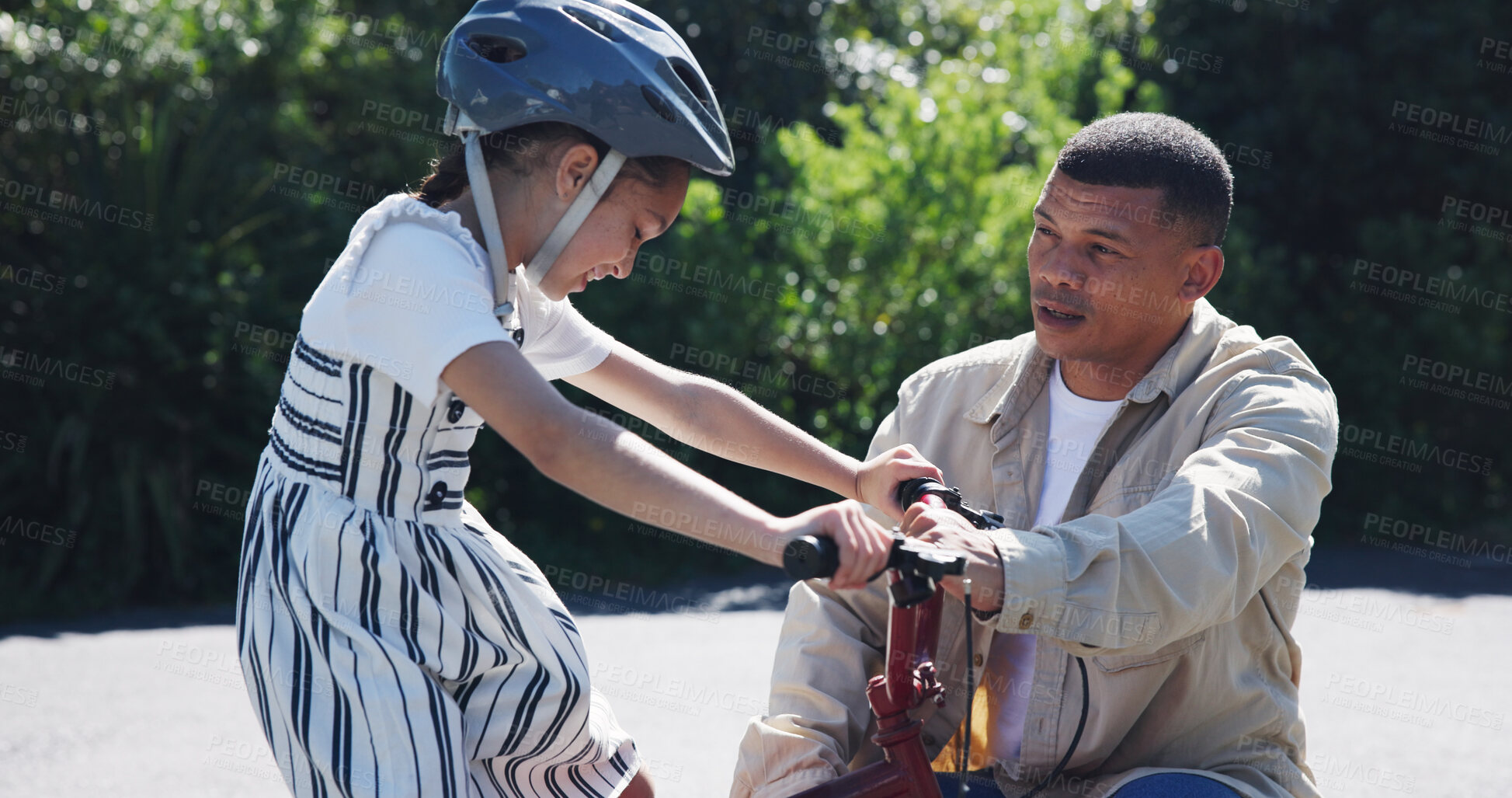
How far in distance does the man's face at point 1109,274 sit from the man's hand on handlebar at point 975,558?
2.66 feet

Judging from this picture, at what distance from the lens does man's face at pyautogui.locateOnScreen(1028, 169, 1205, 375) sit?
2.78 m

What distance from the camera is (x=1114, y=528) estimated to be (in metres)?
2.23

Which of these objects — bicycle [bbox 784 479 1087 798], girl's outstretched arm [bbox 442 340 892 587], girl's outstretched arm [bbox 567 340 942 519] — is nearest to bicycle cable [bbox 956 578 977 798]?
bicycle [bbox 784 479 1087 798]

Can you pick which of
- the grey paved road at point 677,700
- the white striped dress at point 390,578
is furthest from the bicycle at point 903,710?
the grey paved road at point 677,700

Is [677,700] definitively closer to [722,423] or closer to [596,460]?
[722,423]

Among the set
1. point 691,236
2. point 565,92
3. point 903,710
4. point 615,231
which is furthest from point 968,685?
point 691,236

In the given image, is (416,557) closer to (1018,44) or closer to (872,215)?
(872,215)

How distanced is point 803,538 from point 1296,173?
10184 millimetres

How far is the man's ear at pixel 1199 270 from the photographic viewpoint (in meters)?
2.83

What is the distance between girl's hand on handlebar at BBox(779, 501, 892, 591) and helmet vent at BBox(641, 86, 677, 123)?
856 millimetres

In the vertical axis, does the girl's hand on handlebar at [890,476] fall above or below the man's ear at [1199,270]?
below

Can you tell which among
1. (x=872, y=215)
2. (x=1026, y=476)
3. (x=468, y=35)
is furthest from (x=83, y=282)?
(x=1026, y=476)

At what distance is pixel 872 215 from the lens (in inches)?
330

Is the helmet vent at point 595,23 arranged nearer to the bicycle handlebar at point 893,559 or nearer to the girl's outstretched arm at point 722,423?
the girl's outstretched arm at point 722,423
